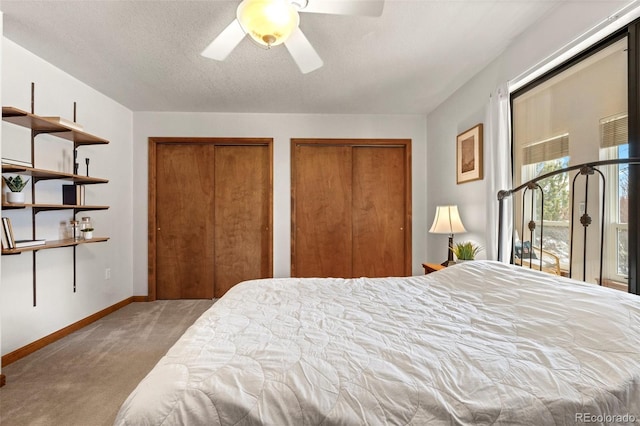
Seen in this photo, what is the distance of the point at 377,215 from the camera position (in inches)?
158

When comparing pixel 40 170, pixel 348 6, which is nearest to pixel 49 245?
pixel 40 170

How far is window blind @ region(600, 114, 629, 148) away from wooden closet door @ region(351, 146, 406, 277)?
8.01 ft

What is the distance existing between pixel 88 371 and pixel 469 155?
3.61 metres

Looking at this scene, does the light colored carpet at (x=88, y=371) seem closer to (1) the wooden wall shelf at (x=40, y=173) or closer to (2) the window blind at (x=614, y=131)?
(1) the wooden wall shelf at (x=40, y=173)

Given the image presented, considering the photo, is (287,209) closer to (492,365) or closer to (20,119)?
(20,119)

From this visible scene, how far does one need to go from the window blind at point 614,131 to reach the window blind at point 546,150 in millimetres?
222

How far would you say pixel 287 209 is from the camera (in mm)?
3906

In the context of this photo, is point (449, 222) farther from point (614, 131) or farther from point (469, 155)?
point (614, 131)

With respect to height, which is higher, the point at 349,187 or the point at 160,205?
the point at 349,187

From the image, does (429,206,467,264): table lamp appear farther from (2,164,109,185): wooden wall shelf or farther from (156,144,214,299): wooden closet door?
(2,164,109,185): wooden wall shelf

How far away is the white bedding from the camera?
75cm

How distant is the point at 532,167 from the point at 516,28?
37.9 inches

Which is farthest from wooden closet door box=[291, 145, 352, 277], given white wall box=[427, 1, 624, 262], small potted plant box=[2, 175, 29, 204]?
small potted plant box=[2, 175, 29, 204]

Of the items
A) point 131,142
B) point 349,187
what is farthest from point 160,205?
point 349,187
